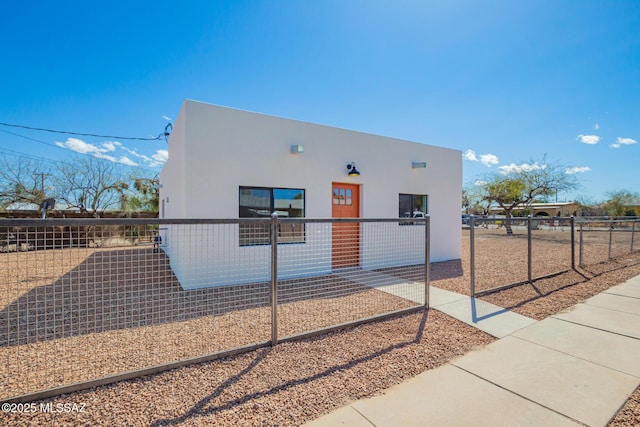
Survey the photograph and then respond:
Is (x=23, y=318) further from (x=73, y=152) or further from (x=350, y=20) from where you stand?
(x=73, y=152)

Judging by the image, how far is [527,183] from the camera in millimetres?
22844

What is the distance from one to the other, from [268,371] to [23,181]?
76.2 ft

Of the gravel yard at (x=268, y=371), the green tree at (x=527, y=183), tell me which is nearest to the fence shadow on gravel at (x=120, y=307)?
the gravel yard at (x=268, y=371)

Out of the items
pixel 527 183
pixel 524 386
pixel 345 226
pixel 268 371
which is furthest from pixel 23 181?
pixel 527 183

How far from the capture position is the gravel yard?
2.24m

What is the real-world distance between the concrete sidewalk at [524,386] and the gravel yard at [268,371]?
147mm

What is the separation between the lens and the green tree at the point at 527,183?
869 inches

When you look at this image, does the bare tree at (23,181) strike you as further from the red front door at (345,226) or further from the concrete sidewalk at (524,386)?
the concrete sidewalk at (524,386)

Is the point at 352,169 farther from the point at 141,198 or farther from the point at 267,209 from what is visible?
the point at 141,198

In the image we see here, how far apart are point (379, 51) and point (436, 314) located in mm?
8356

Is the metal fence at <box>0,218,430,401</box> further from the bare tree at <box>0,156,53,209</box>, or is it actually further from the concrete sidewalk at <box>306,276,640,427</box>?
the bare tree at <box>0,156,53,209</box>

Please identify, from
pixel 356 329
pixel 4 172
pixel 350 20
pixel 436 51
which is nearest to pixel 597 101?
pixel 436 51

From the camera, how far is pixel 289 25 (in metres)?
8.38

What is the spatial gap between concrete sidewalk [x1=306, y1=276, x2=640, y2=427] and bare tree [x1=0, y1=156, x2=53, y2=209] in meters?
23.1
